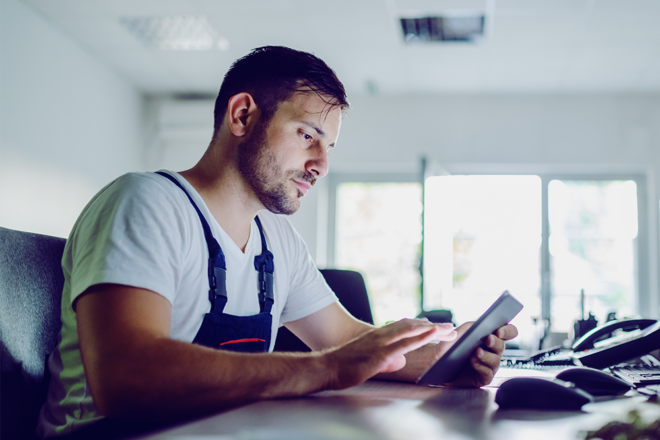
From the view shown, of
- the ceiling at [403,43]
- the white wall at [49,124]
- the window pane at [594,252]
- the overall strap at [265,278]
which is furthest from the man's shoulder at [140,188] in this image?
the window pane at [594,252]

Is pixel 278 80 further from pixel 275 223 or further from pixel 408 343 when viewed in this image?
pixel 408 343

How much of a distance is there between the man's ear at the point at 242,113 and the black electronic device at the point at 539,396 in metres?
0.72

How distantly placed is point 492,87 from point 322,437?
14.5ft

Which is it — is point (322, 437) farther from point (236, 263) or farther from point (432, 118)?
point (432, 118)

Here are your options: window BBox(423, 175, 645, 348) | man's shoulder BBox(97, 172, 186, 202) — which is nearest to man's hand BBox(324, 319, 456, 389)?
man's shoulder BBox(97, 172, 186, 202)

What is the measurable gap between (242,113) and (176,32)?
2.96 metres

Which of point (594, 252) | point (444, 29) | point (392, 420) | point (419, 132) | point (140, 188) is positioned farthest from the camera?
point (419, 132)

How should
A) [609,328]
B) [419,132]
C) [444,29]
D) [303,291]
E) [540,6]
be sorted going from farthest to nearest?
[419,132] → [444,29] → [540,6] → [609,328] → [303,291]

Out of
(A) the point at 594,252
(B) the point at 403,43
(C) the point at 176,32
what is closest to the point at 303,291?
(B) the point at 403,43

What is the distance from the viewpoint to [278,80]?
1.11 meters

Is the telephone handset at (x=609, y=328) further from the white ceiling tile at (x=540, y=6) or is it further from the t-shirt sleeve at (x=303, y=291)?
the white ceiling tile at (x=540, y=6)

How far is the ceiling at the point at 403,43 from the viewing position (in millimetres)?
3230

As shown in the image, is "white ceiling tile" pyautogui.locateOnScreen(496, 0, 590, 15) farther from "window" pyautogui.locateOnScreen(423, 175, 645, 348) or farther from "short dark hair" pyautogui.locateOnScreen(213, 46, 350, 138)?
"short dark hair" pyautogui.locateOnScreen(213, 46, 350, 138)

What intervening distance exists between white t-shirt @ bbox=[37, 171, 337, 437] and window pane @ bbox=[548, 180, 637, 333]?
13.2 feet
